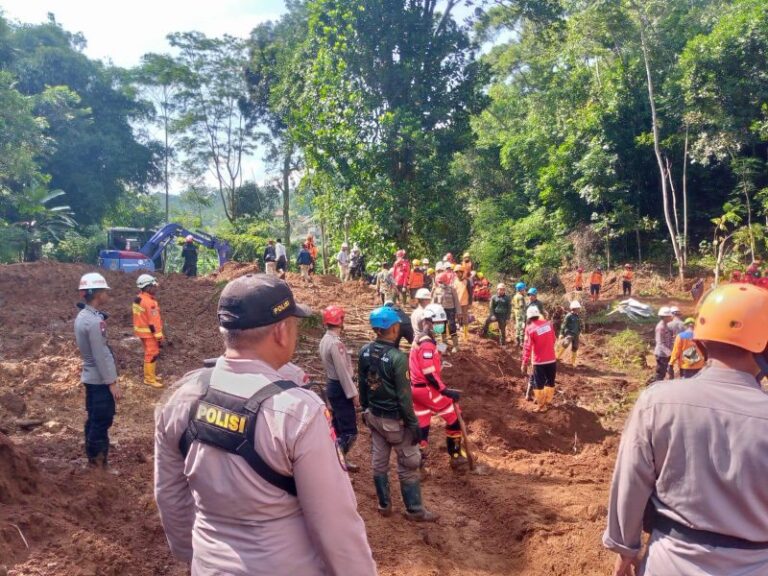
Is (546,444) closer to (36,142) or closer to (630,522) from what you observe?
(630,522)

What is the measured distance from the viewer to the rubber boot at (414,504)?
5.45 m

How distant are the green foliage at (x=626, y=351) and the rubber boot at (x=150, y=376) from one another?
10.5 meters

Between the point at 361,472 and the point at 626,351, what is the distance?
10.4 m

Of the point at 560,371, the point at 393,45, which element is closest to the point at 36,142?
the point at 393,45

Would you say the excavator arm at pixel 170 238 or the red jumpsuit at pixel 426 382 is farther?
the excavator arm at pixel 170 238

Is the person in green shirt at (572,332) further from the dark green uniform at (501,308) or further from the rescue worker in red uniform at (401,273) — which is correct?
the rescue worker in red uniform at (401,273)

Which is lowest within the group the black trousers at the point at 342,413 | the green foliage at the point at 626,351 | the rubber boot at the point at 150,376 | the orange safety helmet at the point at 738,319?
the green foliage at the point at 626,351

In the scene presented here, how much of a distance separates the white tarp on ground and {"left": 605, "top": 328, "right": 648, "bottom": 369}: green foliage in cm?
282

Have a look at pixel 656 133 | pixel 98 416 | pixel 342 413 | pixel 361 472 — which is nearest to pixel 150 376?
pixel 98 416

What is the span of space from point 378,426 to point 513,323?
478 inches

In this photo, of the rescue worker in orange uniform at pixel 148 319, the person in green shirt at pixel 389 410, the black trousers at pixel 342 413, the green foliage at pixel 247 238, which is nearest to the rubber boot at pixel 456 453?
the black trousers at pixel 342 413

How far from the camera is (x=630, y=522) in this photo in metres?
2.30

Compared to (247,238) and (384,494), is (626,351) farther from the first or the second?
(247,238)

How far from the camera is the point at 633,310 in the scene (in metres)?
18.9
